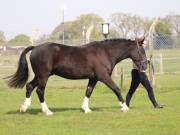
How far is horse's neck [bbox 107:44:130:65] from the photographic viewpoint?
1174 cm

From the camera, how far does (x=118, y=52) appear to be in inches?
463

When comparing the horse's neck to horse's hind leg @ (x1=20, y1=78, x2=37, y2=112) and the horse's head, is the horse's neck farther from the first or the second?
horse's hind leg @ (x1=20, y1=78, x2=37, y2=112)

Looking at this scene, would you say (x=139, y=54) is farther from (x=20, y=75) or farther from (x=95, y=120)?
(x=20, y=75)

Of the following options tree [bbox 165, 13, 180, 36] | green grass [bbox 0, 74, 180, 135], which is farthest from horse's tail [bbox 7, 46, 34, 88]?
tree [bbox 165, 13, 180, 36]

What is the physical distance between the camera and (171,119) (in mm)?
9945

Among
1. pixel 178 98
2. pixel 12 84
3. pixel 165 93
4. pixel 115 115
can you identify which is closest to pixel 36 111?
pixel 12 84

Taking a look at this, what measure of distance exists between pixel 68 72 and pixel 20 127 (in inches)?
104

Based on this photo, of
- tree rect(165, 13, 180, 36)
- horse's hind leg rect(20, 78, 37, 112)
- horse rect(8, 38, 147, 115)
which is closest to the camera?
horse rect(8, 38, 147, 115)

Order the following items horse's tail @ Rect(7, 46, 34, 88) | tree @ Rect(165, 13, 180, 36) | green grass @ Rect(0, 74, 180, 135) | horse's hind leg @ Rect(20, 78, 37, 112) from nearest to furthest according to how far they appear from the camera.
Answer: green grass @ Rect(0, 74, 180, 135), horse's hind leg @ Rect(20, 78, 37, 112), horse's tail @ Rect(7, 46, 34, 88), tree @ Rect(165, 13, 180, 36)

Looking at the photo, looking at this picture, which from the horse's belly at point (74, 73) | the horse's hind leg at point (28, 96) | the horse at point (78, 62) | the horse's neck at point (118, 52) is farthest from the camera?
the horse's neck at point (118, 52)

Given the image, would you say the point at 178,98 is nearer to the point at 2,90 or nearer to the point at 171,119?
the point at 171,119

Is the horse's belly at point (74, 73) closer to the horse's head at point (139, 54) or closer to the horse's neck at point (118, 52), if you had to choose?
the horse's neck at point (118, 52)

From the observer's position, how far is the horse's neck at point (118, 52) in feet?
38.5

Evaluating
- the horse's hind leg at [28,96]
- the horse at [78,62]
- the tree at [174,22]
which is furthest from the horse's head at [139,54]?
the tree at [174,22]
